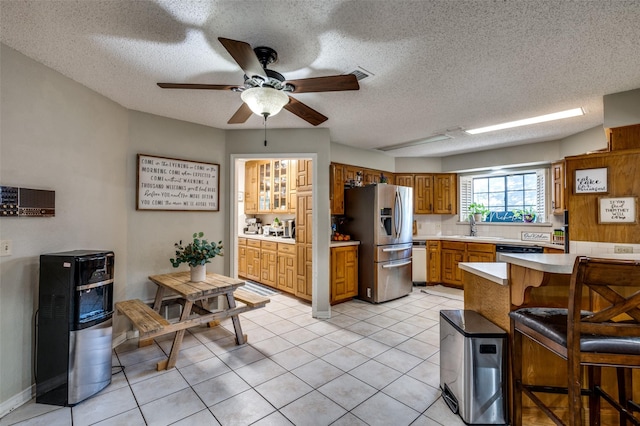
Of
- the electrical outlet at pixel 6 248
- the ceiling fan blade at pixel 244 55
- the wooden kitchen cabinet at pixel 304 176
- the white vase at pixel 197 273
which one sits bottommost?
the white vase at pixel 197 273

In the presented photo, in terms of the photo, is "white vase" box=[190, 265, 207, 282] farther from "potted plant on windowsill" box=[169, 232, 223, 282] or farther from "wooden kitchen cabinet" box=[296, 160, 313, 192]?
"wooden kitchen cabinet" box=[296, 160, 313, 192]

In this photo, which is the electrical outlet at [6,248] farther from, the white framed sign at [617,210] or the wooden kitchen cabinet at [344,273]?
the white framed sign at [617,210]

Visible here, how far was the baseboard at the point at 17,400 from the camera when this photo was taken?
194 centimetres

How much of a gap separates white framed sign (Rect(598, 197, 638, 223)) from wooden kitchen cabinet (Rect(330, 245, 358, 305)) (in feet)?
9.46

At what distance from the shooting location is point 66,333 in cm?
207

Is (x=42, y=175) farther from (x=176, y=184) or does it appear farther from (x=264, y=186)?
(x=264, y=186)

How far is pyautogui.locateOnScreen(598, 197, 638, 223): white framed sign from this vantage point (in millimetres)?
2213

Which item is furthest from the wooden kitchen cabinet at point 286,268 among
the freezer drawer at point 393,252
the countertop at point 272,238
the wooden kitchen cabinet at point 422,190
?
the wooden kitchen cabinet at point 422,190

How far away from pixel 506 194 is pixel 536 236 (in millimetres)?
981

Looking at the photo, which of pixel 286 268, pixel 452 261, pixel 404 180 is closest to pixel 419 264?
pixel 452 261

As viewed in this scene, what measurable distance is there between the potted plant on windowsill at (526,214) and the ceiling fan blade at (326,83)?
15.4ft

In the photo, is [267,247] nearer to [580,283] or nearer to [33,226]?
[33,226]

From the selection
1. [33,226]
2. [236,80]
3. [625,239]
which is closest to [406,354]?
[625,239]

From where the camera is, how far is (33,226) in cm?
218
